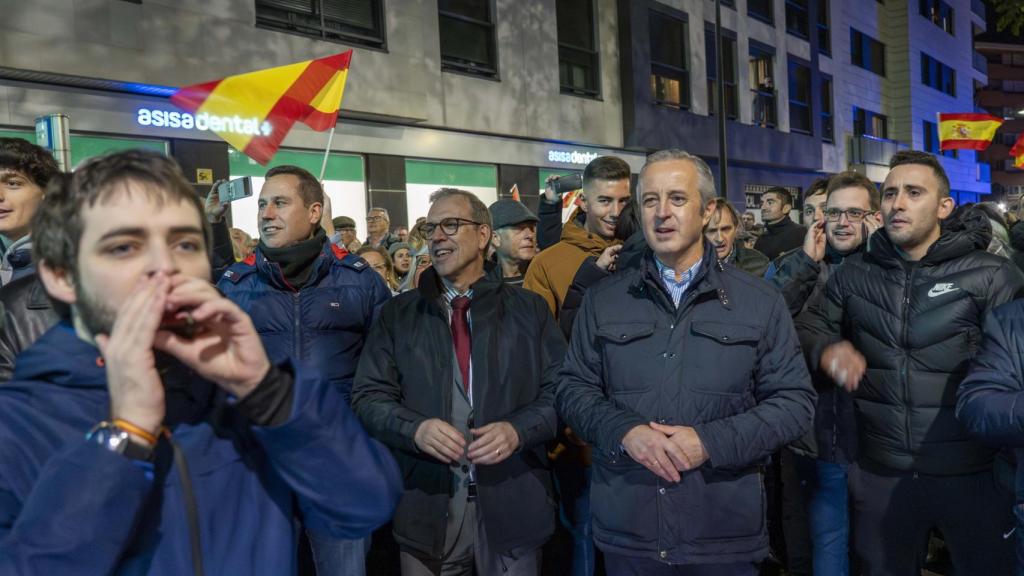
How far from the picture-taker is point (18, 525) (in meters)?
1.43

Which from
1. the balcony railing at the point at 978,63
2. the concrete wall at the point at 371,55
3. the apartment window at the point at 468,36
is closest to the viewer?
the concrete wall at the point at 371,55

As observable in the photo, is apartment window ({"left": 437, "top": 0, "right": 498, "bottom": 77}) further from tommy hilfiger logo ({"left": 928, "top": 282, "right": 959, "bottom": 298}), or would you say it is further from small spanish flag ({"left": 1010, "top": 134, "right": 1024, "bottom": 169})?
tommy hilfiger logo ({"left": 928, "top": 282, "right": 959, "bottom": 298})

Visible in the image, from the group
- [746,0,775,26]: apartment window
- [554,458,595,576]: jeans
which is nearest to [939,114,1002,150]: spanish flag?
[746,0,775,26]: apartment window

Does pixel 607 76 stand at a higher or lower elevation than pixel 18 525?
higher

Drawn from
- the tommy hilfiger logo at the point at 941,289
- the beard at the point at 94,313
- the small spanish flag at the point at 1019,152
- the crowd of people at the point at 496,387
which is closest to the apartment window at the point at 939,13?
the small spanish flag at the point at 1019,152

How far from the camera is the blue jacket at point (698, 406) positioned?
297 centimetres

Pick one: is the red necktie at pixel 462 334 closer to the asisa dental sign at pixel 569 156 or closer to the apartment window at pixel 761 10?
the asisa dental sign at pixel 569 156

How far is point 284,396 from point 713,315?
6.39 ft

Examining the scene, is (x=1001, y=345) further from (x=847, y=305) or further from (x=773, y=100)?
(x=773, y=100)

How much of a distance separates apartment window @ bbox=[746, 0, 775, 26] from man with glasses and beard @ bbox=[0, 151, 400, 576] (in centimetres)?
2526

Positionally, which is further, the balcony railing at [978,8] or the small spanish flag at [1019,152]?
the balcony railing at [978,8]

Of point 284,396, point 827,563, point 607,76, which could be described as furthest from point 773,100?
point 284,396

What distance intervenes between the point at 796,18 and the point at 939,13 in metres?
17.3

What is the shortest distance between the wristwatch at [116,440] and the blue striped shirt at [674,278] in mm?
2210
